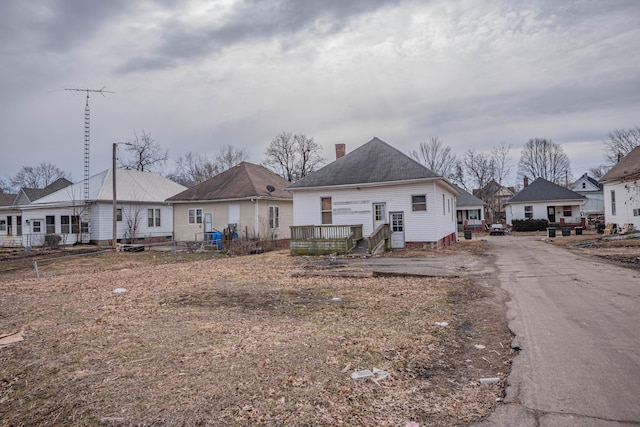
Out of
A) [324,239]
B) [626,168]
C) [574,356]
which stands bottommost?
[574,356]

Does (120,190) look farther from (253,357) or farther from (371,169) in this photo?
(253,357)

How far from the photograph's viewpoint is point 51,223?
3081 cm

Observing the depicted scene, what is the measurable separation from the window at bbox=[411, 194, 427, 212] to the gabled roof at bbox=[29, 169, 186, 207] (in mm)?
21469

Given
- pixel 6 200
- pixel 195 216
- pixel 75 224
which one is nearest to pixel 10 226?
pixel 6 200

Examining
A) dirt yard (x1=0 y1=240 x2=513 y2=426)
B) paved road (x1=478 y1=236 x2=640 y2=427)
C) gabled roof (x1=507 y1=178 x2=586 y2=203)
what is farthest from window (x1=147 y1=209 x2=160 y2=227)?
gabled roof (x1=507 y1=178 x2=586 y2=203)

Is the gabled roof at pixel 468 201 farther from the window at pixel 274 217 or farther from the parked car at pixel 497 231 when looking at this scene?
the window at pixel 274 217

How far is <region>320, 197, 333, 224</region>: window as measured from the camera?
2245 cm

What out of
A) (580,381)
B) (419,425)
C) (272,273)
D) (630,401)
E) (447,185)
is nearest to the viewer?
(419,425)

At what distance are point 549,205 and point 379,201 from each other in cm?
3029

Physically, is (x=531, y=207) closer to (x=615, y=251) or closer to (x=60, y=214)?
(x=615, y=251)

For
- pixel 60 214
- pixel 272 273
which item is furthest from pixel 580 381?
pixel 60 214

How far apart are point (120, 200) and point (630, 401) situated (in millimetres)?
31427

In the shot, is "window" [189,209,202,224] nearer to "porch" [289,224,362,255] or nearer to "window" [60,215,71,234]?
"porch" [289,224,362,255]

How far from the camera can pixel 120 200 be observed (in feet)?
96.7
